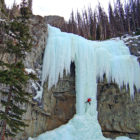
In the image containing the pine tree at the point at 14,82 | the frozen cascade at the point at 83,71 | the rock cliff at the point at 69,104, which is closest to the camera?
the pine tree at the point at 14,82

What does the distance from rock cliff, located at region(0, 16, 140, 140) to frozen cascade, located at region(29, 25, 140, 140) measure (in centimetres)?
38

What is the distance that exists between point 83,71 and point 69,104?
208 cm

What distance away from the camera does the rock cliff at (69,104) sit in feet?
29.4

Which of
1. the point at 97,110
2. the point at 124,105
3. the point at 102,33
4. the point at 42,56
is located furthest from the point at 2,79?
the point at 102,33

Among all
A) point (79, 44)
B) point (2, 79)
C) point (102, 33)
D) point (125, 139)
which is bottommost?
point (125, 139)

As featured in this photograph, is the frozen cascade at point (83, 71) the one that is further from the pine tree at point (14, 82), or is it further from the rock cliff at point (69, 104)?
the pine tree at point (14, 82)

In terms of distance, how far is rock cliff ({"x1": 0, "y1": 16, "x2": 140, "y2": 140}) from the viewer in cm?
896

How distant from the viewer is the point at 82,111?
9211mm

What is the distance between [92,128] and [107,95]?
238 cm

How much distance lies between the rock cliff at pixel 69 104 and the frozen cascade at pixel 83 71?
380 mm

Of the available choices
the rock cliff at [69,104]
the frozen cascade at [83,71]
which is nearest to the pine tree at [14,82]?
the rock cliff at [69,104]

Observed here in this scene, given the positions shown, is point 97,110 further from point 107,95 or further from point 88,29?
point 88,29

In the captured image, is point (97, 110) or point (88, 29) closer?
point (97, 110)

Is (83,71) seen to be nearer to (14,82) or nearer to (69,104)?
(69,104)
